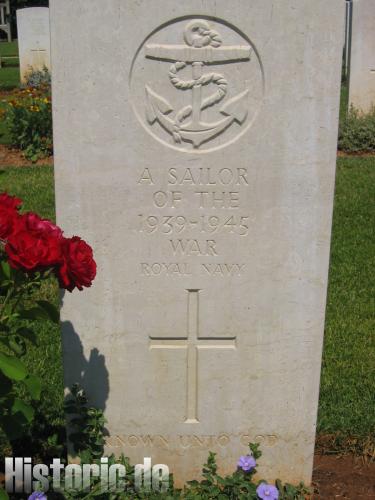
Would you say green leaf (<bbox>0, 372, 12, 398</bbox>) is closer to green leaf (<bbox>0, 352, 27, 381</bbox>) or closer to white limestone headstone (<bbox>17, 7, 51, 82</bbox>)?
green leaf (<bbox>0, 352, 27, 381</bbox>)

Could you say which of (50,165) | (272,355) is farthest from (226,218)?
(50,165)

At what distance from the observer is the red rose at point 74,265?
2414mm

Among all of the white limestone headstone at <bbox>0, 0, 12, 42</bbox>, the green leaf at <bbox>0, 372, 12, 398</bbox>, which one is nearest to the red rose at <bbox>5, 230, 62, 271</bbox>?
the green leaf at <bbox>0, 372, 12, 398</bbox>

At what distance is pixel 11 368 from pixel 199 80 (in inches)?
49.3

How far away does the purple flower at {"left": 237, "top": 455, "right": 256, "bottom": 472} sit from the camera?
311cm

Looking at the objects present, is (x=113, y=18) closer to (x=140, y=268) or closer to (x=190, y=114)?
(x=190, y=114)

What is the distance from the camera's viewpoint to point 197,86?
2.82 metres

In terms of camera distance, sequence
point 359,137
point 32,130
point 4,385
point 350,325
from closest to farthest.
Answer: point 4,385 < point 350,325 < point 32,130 < point 359,137

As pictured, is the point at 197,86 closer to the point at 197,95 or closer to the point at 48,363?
the point at 197,95

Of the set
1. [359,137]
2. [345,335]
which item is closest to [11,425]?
[345,335]

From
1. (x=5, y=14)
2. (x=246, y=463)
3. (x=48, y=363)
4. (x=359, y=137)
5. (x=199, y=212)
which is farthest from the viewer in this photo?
(x=5, y=14)

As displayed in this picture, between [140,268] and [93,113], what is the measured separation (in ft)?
2.09

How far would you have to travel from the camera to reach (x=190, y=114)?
113 inches

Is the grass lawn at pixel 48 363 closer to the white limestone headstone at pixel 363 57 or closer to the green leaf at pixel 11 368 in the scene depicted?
the green leaf at pixel 11 368
